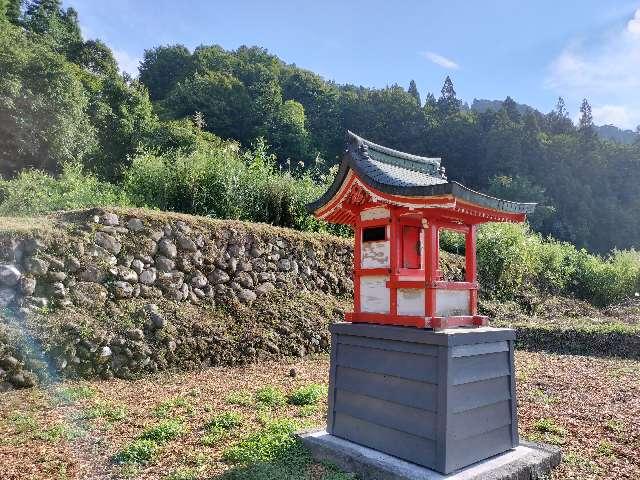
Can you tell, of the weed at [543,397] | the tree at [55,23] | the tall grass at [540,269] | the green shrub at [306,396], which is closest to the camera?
the green shrub at [306,396]

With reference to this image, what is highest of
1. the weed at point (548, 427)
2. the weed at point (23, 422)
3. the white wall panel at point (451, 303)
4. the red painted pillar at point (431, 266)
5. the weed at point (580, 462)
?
the red painted pillar at point (431, 266)

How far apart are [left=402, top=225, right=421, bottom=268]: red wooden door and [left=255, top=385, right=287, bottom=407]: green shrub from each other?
289 centimetres

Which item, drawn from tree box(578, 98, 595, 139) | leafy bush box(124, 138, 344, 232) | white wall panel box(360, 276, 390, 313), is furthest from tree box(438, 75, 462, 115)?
white wall panel box(360, 276, 390, 313)

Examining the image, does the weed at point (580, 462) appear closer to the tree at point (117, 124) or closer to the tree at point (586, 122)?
the tree at point (117, 124)

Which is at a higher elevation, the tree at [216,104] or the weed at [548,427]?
the tree at [216,104]

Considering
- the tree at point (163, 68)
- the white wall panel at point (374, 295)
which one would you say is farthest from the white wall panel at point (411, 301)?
the tree at point (163, 68)

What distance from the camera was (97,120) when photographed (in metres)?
26.7

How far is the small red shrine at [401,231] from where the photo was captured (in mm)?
4147

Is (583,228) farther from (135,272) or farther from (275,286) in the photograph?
(135,272)

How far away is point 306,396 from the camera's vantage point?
6258 millimetres

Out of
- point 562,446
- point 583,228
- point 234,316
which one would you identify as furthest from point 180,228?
point 583,228

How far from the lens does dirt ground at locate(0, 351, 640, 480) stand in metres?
4.20

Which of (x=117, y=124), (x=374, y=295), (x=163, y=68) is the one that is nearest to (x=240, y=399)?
(x=374, y=295)

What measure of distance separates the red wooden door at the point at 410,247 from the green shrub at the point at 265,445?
2.30 m
